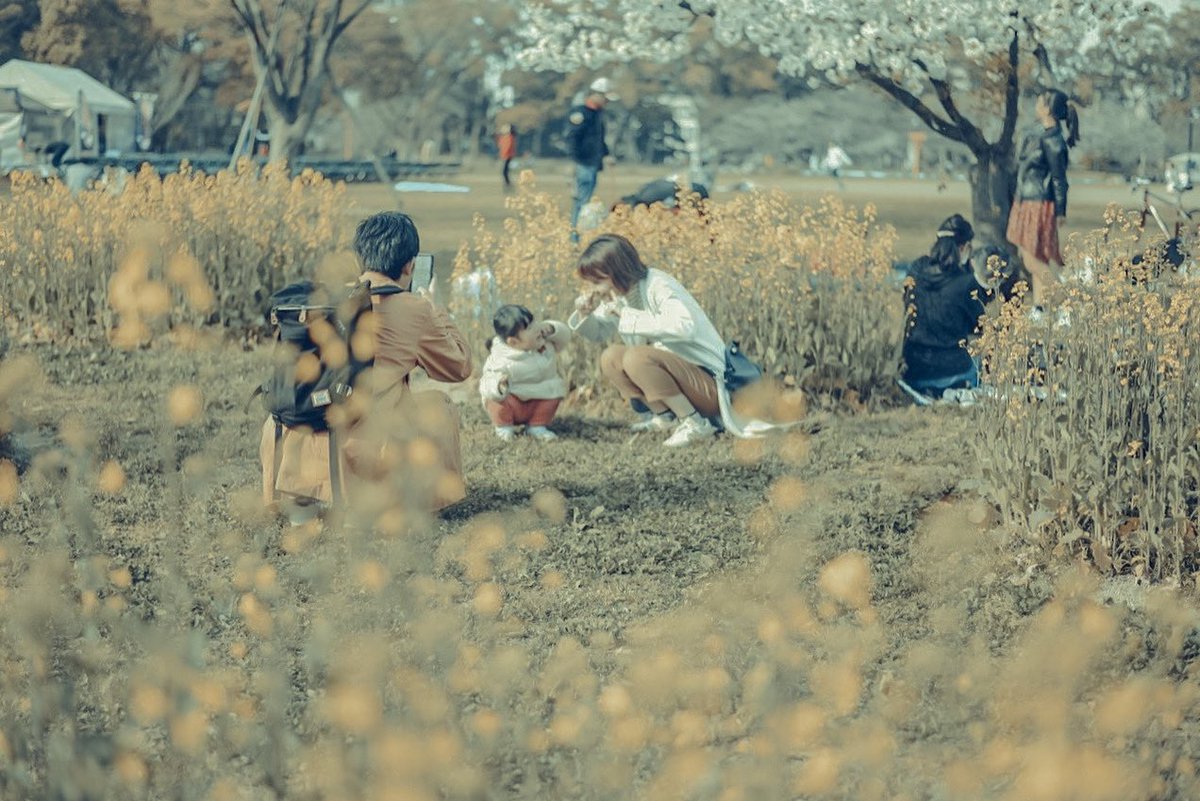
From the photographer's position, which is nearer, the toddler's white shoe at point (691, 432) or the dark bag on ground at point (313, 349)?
the dark bag on ground at point (313, 349)

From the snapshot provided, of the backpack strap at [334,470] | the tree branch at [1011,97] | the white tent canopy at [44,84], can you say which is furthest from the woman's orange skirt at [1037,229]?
the white tent canopy at [44,84]

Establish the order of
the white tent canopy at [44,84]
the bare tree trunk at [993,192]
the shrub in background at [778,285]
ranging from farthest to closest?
the white tent canopy at [44,84]
the bare tree trunk at [993,192]
the shrub in background at [778,285]

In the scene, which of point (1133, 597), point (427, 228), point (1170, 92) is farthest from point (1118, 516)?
point (1170, 92)

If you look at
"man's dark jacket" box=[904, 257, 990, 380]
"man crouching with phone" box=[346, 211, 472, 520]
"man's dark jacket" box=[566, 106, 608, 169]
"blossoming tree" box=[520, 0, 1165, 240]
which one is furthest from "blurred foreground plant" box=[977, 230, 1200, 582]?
"man's dark jacket" box=[566, 106, 608, 169]

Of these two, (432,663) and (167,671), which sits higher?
(167,671)

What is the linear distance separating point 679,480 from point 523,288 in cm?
235

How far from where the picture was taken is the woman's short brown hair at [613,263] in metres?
7.34

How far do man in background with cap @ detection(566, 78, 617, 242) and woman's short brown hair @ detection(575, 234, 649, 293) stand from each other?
8.92 m

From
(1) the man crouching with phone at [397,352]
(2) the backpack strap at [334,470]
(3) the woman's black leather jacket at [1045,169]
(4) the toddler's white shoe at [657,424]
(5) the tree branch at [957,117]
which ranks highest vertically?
(5) the tree branch at [957,117]

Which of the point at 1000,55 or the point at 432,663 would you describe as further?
the point at 1000,55

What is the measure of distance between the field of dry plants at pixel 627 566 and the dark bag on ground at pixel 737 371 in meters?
0.28

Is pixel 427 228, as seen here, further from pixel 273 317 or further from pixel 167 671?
pixel 167 671

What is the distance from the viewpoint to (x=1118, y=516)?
17.6 ft

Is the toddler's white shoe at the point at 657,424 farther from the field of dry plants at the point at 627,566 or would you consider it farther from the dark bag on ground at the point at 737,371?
the dark bag on ground at the point at 737,371
